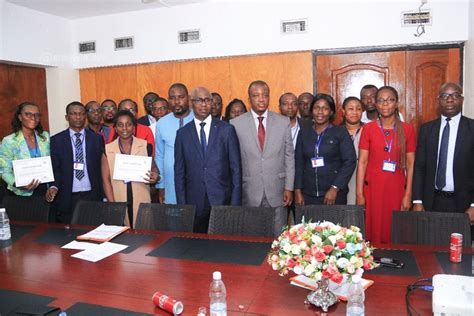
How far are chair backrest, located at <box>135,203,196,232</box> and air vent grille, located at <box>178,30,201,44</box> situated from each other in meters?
3.32

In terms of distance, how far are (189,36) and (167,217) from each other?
350 centimetres

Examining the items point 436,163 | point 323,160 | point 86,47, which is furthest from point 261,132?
point 86,47

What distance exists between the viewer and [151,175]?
3.70 metres

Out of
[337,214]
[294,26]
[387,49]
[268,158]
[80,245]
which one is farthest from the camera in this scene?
[294,26]

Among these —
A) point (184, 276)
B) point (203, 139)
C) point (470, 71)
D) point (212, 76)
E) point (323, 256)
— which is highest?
point (212, 76)

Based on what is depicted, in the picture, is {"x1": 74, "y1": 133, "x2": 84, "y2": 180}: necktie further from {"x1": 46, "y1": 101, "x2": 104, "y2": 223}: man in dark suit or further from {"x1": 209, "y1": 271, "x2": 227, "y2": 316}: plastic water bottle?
{"x1": 209, "y1": 271, "x2": 227, "y2": 316}: plastic water bottle

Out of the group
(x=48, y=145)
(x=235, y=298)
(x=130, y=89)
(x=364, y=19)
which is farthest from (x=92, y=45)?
(x=235, y=298)

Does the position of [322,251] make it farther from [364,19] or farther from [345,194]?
[364,19]

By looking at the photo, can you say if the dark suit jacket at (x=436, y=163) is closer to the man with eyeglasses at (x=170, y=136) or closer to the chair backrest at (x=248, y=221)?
the chair backrest at (x=248, y=221)

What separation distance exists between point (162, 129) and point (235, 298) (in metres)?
2.42

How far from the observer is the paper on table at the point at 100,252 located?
91.4 inches

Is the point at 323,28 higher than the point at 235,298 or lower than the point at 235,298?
higher

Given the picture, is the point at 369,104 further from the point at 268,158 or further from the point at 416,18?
the point at 268,158

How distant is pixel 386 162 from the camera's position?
336 cm
